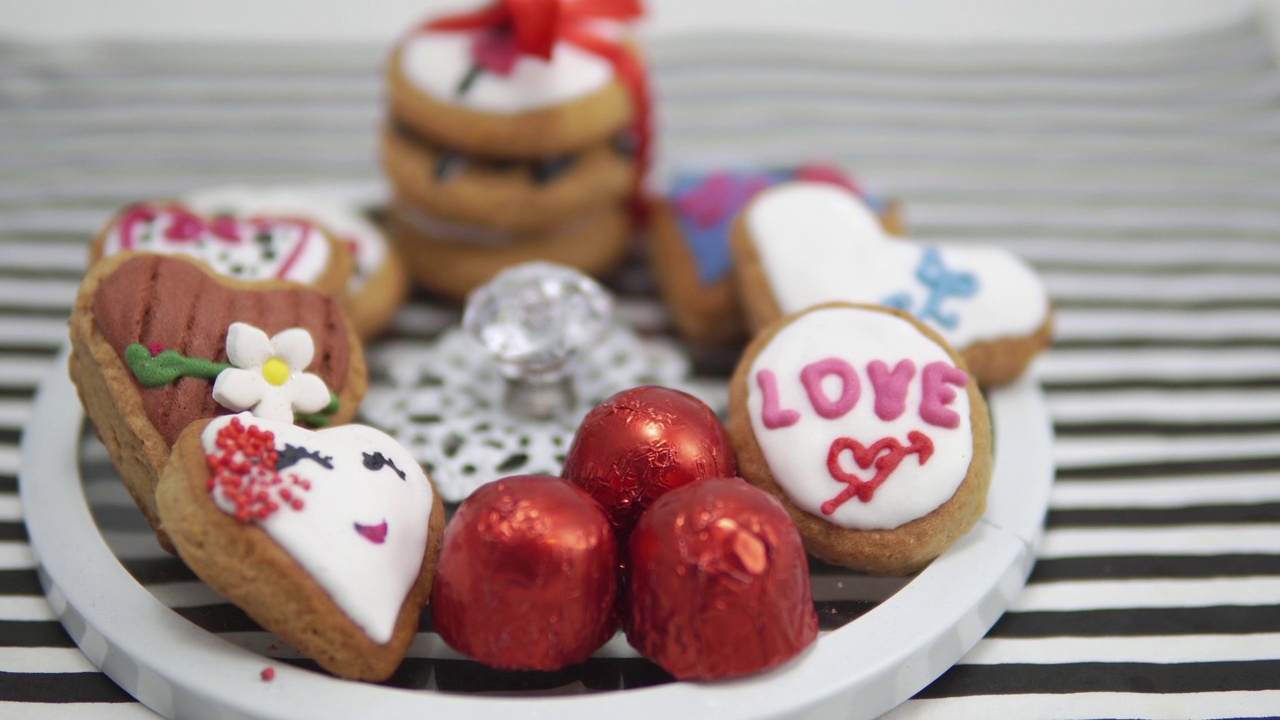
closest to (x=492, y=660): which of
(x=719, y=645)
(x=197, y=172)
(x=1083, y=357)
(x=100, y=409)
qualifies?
(x=719, y=645)

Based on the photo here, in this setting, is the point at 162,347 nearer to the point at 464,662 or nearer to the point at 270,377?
the point at 270,377

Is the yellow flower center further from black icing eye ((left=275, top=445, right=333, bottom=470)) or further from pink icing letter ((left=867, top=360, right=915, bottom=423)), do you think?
pink icing letter ((left=867, top=360, right=915, bottom=423))

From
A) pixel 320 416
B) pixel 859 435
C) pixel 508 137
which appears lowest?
pixel 320 416

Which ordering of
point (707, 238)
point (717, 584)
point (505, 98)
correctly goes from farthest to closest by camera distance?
1. point (707, 238)
2. point (505, 98)
3. point (717, 584)

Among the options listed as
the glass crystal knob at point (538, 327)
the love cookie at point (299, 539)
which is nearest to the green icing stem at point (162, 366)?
the love cookie at point (299, 539)

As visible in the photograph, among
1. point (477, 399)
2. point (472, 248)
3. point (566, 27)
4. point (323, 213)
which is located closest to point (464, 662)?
point (477, 399)

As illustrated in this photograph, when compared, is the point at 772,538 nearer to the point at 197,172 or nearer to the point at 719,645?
the point at 719,645

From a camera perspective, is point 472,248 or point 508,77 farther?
point 472,248
